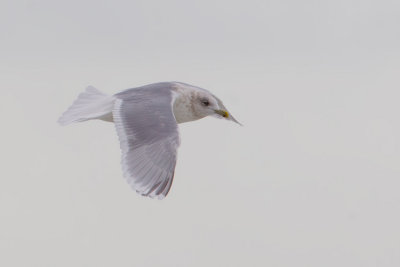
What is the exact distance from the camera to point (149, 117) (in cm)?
722

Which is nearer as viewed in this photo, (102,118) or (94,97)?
(102,118)

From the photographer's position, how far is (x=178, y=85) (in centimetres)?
831

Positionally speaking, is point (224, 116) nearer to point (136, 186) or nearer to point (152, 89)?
point (152, 89)

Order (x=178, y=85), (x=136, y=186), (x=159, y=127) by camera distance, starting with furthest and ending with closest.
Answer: (x=178, y=85), (x=159, y=127), (x=136, y=186)

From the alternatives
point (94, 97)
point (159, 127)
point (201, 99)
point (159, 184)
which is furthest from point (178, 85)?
point (159, 184)

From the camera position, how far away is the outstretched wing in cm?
655

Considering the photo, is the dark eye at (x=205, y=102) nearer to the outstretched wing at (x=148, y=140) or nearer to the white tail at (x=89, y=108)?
the outstretched wing at (x=148, y=140)

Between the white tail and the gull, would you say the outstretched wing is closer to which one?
the gull

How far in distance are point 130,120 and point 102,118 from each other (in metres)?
0.63

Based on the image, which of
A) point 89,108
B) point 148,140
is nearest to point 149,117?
point 148,140

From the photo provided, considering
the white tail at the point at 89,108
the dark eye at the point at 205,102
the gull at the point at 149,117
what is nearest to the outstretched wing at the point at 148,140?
the gull at the point at 149,117

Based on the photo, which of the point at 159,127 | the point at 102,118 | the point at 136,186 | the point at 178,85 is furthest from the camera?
the point at 178,85

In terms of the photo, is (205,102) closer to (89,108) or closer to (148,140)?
(89,108)

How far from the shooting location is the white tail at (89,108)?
7789 millimetres
